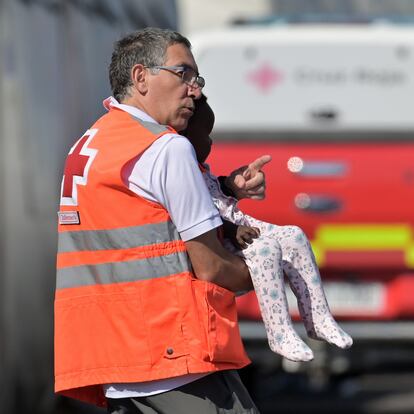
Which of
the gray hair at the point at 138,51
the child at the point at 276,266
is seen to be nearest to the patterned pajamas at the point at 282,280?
the child at the point at 276,266

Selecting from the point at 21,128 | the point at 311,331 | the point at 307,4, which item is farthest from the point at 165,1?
the point at 307,4

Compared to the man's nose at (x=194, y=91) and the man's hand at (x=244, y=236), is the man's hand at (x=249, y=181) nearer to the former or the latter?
the man's hand at (x=244, y=236)

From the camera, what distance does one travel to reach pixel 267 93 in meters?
8.38

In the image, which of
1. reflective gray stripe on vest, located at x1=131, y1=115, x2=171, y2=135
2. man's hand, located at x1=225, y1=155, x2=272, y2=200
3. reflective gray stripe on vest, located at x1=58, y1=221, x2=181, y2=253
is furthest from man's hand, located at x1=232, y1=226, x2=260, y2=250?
reflective gray stripe on vest, located at x1=131, y1=115, x2=171, y2=135

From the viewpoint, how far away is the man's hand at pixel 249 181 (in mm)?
3789

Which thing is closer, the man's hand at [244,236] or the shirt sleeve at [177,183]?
the shirt sleeve at [177,183]

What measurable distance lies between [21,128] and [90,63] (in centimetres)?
223

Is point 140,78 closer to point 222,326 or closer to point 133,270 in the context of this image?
point 133,270

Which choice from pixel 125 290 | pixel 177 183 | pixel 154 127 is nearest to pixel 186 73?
pixel 154 127

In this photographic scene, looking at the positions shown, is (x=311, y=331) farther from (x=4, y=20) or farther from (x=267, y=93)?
(x=267, y=93)

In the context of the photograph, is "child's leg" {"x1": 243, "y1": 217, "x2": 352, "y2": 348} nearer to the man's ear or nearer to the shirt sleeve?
the shirt sleeve

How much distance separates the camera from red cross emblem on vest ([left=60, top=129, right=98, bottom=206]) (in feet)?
11.9

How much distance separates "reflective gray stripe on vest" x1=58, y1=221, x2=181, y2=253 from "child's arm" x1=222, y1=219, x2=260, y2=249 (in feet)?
0.71

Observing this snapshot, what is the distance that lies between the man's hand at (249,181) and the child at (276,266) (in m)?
0.03
